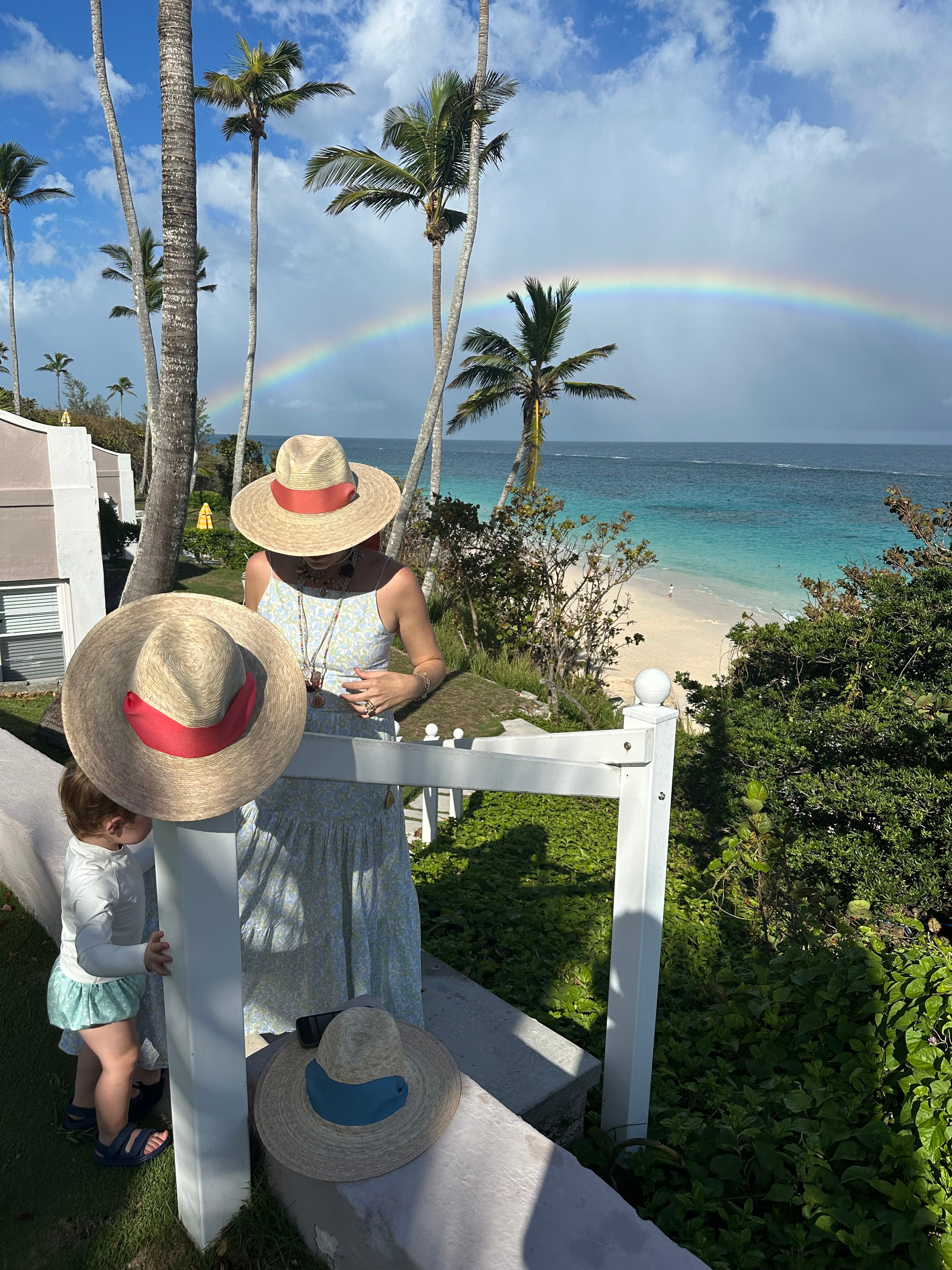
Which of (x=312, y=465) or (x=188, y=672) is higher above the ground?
(x=312, y=465)

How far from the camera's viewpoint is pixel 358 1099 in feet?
5.67

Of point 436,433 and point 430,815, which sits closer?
point 430,815

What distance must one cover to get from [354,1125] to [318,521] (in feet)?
4.88

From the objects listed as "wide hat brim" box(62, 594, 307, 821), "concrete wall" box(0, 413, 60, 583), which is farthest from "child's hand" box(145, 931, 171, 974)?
"concrete wall" box(0, 413, 60, 583)

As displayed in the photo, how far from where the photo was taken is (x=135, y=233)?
47.5 ft

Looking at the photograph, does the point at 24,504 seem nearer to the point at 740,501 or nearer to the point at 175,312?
the point at 175,312

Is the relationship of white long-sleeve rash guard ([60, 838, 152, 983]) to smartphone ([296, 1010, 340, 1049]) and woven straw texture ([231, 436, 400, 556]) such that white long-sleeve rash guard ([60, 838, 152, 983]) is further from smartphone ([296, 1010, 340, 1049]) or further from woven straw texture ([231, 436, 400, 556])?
woven straw texture ([231, 436, 400, 556])

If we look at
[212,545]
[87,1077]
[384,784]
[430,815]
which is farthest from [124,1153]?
[212,545]

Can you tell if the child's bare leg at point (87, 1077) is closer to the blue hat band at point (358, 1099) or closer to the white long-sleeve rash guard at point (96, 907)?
the white long-sleeve rash guard at point (96, 907)

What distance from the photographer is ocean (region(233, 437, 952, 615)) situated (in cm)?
3472

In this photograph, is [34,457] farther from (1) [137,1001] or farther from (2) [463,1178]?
(2) [463,1178]

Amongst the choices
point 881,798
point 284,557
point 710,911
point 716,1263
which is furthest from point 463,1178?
point 881,798

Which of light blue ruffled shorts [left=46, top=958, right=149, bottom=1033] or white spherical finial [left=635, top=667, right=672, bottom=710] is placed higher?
white spherical finial [left=635, top=667, right=672, bottom=710]

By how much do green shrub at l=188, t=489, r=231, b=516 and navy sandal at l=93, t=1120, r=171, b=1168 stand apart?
3374 cm
